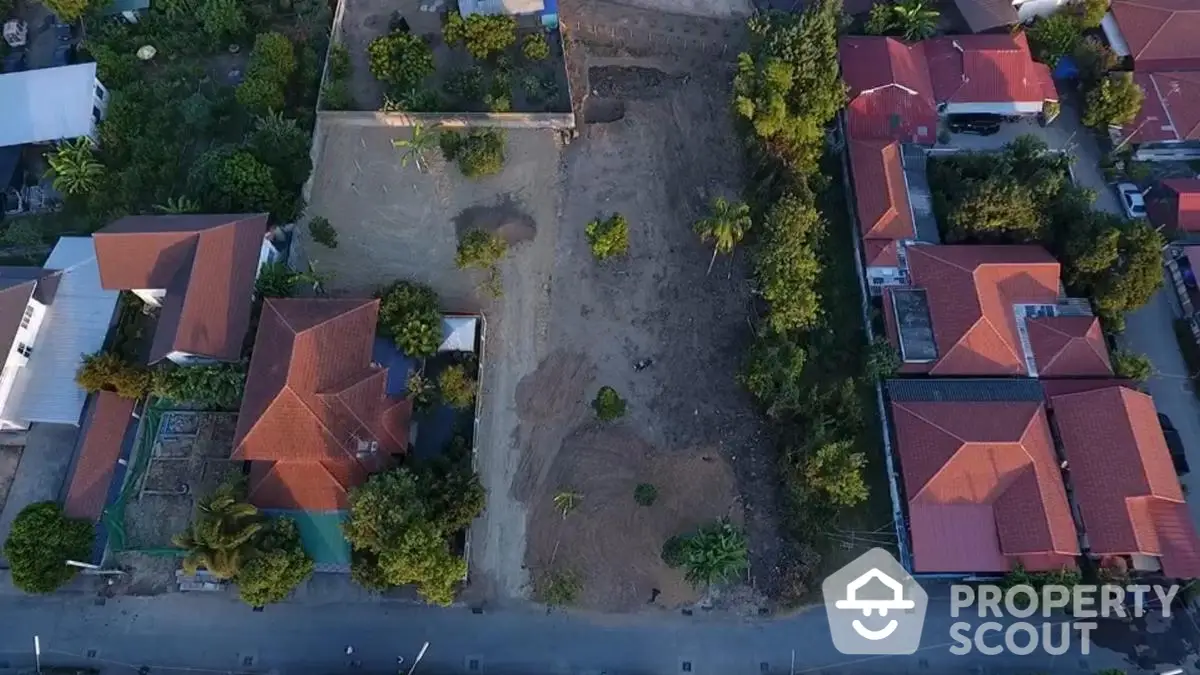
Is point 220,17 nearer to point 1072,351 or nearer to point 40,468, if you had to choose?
point 40,468

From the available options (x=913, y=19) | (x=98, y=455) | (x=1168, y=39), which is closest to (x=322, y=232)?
(x=98, y=455)

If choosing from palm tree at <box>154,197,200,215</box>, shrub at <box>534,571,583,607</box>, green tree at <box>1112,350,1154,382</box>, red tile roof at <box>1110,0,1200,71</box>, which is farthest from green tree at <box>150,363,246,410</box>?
red tile roof at <box>1110,0,1200,71</box>

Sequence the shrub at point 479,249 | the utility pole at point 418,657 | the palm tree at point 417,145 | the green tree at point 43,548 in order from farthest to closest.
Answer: the palm tree at point 417,145 → the shrub at point 479,249 → the utility pole at point 418,657 → the green tree at point 43,548

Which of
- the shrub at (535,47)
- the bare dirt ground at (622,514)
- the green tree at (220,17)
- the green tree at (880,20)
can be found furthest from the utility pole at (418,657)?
the green tree at (880,20)

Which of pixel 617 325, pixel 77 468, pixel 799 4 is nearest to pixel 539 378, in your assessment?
pixel 617 325

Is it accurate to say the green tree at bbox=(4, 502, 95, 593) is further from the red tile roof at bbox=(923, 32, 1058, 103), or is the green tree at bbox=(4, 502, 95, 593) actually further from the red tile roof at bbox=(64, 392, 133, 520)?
the red tile roof at bbox=(923, 32, 1058, 103)

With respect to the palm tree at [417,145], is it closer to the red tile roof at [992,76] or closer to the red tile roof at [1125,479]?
the red tile roof at [992,76]
